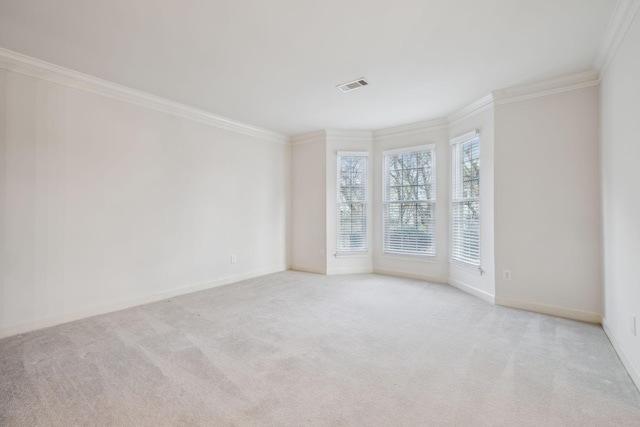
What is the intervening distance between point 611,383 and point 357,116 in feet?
13.1

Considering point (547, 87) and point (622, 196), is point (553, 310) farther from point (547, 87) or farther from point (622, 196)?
point (547, 87)

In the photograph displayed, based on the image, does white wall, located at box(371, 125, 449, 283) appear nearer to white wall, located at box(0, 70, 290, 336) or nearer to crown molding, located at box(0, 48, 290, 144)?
white wall, located at box(0, 70, 290, 336)

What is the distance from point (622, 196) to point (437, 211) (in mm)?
2528

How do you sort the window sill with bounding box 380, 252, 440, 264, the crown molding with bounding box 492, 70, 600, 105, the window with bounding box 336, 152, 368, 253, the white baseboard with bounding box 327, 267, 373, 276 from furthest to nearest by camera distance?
the window with bounding box 336, 152, 368, 253, the white baseboard with bounding box 327, 267, 373, 276, the window sill with bounding box 380, 252, 440, 264, the crown molding with bounding box 492, 70, 600, 105

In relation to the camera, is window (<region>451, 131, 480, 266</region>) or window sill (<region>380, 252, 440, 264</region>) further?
window sill (<region>380, 252, 440, 264</region>)

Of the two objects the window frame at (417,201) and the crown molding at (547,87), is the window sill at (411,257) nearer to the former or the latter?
the window frame at (417,201)

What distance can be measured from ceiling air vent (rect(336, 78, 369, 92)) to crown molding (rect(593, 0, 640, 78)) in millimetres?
2054

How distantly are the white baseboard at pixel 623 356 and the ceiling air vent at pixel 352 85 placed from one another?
335 centimetres

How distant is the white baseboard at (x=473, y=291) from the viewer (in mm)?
3798

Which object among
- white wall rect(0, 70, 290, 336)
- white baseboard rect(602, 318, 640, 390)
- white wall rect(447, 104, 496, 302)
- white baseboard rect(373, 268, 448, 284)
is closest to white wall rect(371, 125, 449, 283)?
white baseboard rect(373, 268, 448, 284)

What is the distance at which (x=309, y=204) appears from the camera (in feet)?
18.6

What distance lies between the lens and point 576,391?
194 cm

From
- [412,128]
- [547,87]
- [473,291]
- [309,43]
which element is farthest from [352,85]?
[473,291]

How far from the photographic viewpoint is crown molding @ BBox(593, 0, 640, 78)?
2094mm
